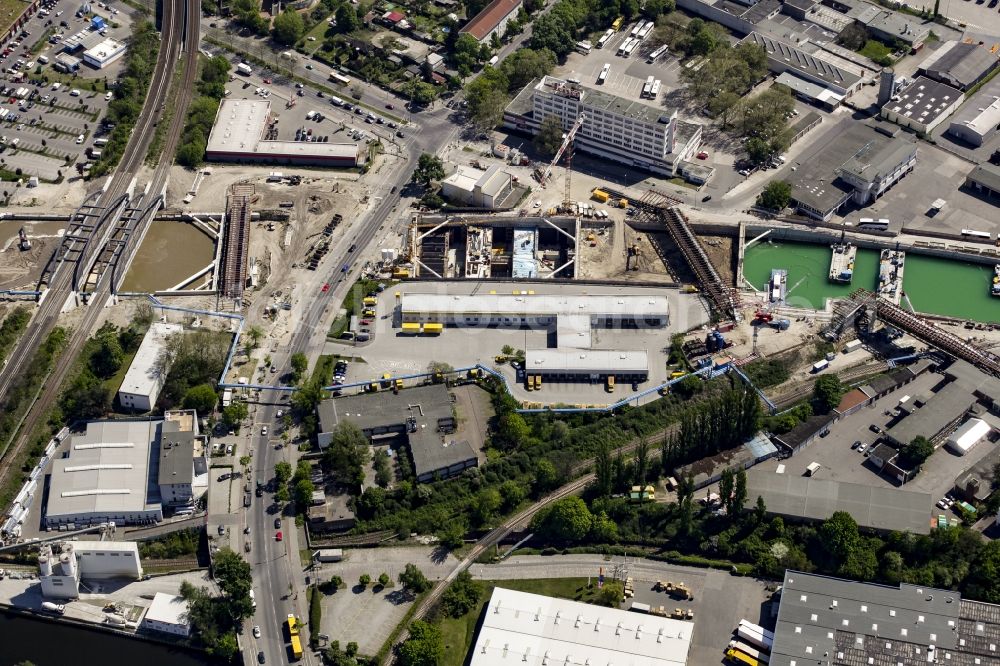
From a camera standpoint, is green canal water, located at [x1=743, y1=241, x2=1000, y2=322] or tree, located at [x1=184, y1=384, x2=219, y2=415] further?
green canal water, located at [x1=743, y1=241, x2=1000, y2=322]

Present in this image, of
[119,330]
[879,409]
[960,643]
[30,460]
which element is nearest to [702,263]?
[879,409]

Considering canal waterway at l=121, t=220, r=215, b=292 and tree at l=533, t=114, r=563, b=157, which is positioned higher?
tree at l=533, t=114, r=563, b=157

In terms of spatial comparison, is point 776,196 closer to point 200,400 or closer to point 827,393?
point 827,393

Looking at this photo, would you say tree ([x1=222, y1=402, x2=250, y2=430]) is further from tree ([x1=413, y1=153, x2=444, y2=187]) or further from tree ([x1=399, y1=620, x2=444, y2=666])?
tree ([x1=413, y1=153, x2=444, y2=187])

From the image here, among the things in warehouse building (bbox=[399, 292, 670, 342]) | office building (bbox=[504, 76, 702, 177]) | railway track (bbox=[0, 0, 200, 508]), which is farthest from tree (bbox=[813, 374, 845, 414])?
railway track (bbox=[0, 0, 200, 508])

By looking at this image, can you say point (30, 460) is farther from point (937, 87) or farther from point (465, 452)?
point (937, 87)

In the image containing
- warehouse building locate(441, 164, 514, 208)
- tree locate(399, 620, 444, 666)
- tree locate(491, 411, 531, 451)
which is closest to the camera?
tree locate(399, 620, 444, 666)
